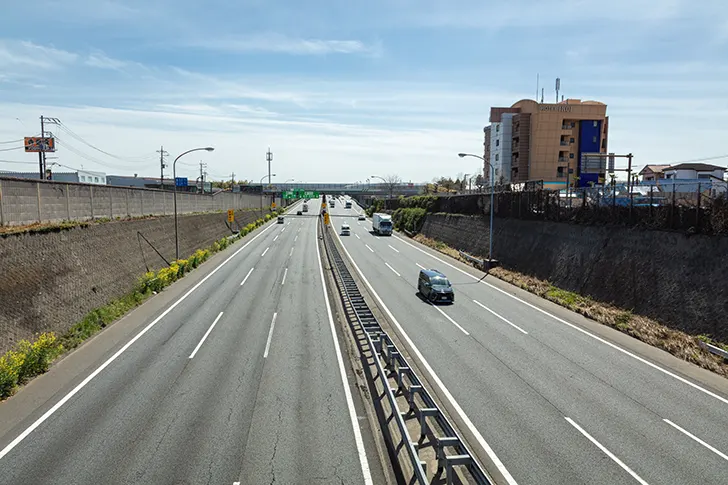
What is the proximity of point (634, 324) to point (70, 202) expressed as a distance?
31.0 m

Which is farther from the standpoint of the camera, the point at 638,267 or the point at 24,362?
the point at 638,267

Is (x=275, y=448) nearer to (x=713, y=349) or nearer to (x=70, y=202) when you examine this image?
(x=713, y=349)

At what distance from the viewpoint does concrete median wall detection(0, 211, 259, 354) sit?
1781 centimetres

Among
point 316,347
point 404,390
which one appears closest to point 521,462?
point 404,390

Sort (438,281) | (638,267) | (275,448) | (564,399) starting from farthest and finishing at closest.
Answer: (438,281) → (638,267) → (564,399) → (275,448)

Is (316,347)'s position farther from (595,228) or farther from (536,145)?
(536,145)

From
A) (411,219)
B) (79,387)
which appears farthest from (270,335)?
(411,219)

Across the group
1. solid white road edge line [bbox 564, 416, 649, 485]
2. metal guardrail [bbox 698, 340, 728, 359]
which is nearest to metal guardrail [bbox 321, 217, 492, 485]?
solid white road edge line [bbox 564, 416, 649, 485]

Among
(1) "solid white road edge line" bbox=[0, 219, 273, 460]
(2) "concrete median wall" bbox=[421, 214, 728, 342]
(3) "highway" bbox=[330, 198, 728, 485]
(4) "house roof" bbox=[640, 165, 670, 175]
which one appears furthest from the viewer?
(4) "house roof" bbox=[640, 165, 670, 175]

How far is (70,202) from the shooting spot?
25.8 m

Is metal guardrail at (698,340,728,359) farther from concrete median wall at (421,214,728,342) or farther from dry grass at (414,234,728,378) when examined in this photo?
concrete median wall at (421,214,728,342)

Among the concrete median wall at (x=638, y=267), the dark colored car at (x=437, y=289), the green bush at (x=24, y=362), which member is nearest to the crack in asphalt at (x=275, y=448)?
the green bush at (x=24, y=362)

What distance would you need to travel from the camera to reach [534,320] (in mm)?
24719

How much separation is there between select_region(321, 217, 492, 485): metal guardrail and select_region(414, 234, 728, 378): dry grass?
12.2 m
